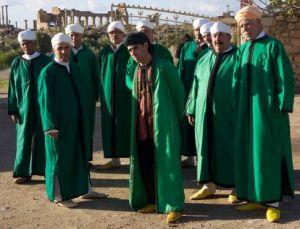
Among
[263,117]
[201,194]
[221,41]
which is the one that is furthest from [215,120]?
[201,194]

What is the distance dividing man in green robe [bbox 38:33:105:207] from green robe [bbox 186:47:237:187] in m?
1.19

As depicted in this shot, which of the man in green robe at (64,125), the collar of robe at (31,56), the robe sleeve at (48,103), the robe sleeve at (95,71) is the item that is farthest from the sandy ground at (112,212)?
the collar of robe at (31,56)

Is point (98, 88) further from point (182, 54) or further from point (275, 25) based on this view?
point (275, 25)

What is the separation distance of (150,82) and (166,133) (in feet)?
1.62

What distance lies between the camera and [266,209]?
5.38 m

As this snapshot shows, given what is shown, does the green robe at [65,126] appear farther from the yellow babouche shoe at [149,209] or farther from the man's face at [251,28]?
the man's face at [251,28]

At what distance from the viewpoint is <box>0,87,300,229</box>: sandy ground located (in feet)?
16.8

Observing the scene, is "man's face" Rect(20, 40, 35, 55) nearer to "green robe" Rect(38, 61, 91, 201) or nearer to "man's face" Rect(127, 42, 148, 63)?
"green robe" Rect(38, 61, 91, 201)

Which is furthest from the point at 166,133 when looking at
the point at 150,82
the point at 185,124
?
the point at 185,124

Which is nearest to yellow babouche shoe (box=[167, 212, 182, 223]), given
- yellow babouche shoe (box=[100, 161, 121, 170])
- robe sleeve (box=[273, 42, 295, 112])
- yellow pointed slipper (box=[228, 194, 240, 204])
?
yellow pointed slipper (box=[228, 194, 240, 204])

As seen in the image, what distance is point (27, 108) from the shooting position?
21.7 feet

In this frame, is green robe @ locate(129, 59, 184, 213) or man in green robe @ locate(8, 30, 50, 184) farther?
man in green robe @ locate(8, 30, 50, 184)

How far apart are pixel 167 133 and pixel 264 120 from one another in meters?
0.88

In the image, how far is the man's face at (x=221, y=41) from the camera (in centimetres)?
539
